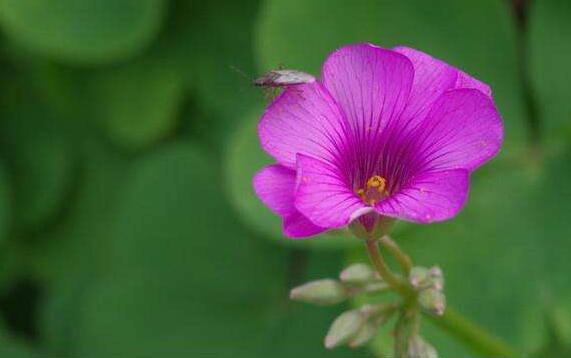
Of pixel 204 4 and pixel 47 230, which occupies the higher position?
pixel 204 4

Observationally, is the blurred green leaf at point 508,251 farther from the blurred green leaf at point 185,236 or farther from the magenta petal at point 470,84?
the magenta petal at point 470,84

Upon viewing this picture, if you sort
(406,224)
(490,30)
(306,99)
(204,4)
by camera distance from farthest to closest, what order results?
(204,4) → (490,30) → (406,224) → (306,99)

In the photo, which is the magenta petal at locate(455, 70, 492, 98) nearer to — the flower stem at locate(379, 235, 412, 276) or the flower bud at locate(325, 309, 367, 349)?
the flower stem at locate(379, 235, 412, 276)

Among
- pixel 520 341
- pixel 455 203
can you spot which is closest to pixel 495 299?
pixel 520 341

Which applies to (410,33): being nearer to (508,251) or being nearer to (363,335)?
(508,251)

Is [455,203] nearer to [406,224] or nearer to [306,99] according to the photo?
[306,99]

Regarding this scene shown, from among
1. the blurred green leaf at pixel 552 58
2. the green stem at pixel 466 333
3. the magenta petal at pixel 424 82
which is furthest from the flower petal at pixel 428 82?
the blurred green leaf at pixel 552 58

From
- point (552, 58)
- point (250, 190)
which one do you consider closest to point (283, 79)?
point (250, 190)
